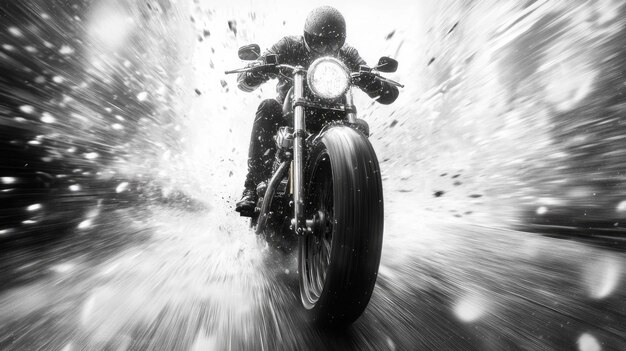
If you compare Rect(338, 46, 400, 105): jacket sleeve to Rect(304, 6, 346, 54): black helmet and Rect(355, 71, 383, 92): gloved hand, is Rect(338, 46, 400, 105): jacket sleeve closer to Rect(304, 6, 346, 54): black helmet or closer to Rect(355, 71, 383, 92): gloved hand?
Rect(355, 71, 383, 92): gloved hand

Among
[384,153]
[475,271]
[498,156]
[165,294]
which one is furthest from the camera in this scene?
[384,153]

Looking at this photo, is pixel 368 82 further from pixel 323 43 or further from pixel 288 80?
pixel 288 80

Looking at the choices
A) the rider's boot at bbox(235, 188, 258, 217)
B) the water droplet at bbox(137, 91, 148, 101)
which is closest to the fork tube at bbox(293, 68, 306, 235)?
the rider's boot at bbox(235, 188, 258, 217)

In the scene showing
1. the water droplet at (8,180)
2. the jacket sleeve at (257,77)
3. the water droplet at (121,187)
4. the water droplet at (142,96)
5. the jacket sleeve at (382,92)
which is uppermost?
the water droplet at (142,96)

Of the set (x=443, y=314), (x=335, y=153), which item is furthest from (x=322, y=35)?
(x=443, y=314)

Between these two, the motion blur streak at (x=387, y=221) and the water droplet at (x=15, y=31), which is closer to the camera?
the motion blur streak at (x=387, y=221)

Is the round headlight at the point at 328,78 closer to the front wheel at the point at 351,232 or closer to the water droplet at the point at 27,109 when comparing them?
the front wheel at the point at 351,232

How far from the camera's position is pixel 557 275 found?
1.84 metres

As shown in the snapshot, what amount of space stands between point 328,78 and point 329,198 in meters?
0.68

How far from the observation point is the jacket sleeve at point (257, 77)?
2.50m

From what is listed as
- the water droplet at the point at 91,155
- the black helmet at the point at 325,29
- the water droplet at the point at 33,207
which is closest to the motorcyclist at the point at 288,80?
the black helmet at the point at 325,29

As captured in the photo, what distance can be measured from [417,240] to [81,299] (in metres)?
2.80

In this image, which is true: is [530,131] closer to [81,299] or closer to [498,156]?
[498,156]

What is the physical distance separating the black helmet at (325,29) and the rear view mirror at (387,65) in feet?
1.03
